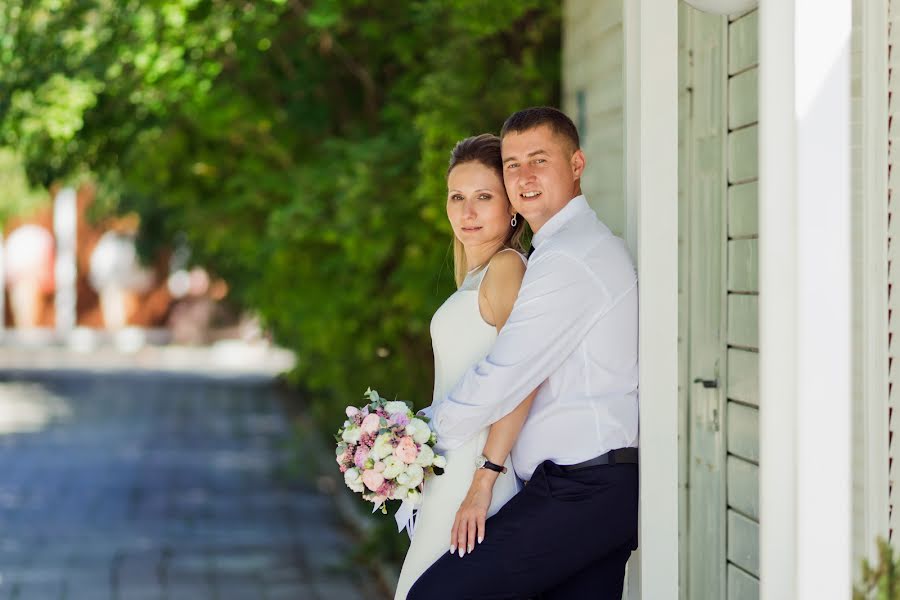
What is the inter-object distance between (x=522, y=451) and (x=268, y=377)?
21871 mm

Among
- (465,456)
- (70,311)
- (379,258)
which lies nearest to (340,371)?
(379,258)

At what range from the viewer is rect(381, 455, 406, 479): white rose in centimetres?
329

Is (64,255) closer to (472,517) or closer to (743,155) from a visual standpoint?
(743,155)

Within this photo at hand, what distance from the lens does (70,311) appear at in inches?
1417

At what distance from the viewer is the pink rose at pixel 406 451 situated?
3287mm

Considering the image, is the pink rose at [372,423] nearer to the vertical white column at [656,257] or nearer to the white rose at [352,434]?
the white rose at [352,434]

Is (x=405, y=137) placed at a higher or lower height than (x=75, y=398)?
higher

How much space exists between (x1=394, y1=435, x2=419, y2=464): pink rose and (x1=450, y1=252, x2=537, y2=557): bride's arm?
0.17 m

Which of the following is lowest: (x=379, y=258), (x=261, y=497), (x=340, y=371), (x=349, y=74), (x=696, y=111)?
(x=261, y=497)

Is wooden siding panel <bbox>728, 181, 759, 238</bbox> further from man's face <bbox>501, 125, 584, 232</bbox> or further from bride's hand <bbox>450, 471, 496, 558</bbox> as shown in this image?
bride's hand <bbox>450, 471, 496, 558</bbox>

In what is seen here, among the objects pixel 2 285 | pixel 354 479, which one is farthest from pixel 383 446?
pixel 2 285

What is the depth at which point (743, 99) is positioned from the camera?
4145 mm

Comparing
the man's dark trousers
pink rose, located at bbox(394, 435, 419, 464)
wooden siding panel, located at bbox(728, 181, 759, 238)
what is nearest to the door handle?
wooden siding panel, located at bbox(728, 181, 759, 238)

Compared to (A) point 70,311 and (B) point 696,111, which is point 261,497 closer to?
(B) point 696,111
